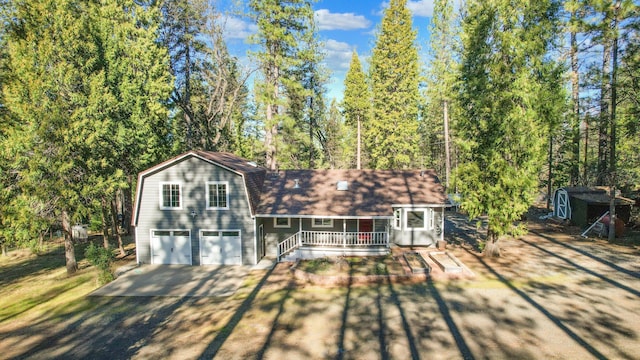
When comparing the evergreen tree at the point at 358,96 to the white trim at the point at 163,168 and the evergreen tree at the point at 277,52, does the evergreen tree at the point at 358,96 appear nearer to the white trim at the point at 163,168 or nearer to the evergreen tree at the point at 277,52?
the evergreen tree at the point at 277,52

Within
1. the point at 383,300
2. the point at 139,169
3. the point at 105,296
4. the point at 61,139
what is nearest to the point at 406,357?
the point at 383,300

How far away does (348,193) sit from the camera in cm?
1858

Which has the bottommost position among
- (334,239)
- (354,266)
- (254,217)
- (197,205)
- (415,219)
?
(354,266)

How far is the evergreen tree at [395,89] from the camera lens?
31.2 meters

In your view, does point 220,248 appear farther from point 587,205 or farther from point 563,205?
point 563,205

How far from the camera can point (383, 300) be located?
1191cm

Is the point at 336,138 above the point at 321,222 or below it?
above

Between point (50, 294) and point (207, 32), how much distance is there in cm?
1974

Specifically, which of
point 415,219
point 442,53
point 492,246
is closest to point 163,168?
point 415,219

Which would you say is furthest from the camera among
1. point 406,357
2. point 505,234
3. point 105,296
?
point 505,234

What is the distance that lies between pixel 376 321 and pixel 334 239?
24.2ft

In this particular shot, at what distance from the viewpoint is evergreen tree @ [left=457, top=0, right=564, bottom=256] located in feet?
48.2

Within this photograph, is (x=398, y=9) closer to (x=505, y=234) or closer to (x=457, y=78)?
(x=457, y=78)

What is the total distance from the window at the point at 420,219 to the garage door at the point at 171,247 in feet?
38.2
